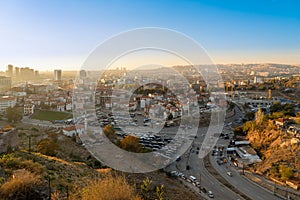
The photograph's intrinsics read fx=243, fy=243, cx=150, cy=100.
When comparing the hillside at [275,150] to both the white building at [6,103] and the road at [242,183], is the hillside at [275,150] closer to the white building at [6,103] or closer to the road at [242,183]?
the road at [242,183]

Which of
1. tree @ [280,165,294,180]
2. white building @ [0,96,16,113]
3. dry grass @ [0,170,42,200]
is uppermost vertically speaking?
dry grass @ [0,170,42,200]

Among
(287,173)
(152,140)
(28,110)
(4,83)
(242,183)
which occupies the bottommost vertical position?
(242,183)

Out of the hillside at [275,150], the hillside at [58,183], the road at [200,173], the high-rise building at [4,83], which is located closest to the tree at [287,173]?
the hillside at [275,150]

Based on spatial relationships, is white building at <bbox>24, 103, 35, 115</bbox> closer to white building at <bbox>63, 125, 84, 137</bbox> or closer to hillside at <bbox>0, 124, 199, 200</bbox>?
white building at <bbox>63, 125, 84, 137</bbox>

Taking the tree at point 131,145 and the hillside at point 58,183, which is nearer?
the hillside at point 58,183

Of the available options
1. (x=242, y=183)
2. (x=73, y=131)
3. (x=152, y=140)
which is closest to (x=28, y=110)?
(x=73, y=131)

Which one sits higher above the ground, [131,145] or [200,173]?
[131,145]

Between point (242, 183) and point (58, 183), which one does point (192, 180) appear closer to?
point (242, 183)

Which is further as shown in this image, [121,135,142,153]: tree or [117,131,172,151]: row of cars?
[117,131,172,151]: row of cars

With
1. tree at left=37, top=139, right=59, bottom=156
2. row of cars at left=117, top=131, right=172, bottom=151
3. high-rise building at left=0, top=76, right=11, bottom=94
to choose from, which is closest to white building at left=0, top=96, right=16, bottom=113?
high-rise building at left=0, top=76, right=11, bottom=94

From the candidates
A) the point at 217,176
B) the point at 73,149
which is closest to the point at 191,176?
the point at 217,176

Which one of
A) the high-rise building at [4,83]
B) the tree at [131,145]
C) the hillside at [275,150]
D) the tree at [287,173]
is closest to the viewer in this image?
the tree at [287,173]

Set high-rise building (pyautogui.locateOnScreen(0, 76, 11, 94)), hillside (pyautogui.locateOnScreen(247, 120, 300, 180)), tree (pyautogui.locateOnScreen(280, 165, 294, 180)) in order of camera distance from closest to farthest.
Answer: tree (pyautogui.locateOnScreen(280, 165, 294, 180)), hillside (pyautogui.locateOnScreen(247, 120, 300, 180)), high-rise building (pyautogui.locateOnScreen(0, 76, 11, 94))
